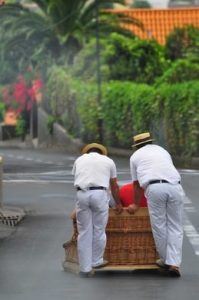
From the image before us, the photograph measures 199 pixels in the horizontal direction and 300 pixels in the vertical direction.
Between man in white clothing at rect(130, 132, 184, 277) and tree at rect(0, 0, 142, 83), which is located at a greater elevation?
man in white clothing at rect(130, 132, 184, 277)

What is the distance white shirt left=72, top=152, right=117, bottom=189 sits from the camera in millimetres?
14188

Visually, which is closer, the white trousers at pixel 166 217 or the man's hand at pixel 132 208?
the white trousers at pixel 166 217

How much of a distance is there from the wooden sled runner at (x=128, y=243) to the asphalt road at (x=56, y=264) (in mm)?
136

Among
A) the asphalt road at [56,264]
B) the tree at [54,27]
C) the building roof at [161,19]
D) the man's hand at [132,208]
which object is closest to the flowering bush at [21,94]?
the tree at [54,27]

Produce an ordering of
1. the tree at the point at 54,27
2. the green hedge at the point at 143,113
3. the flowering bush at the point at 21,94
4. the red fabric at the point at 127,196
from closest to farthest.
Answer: the red fabric at the point at 127,196 < the green hedge at the point at 143,113 < the tree at the point at 54,27 < the flowering bush at the point at 21,94

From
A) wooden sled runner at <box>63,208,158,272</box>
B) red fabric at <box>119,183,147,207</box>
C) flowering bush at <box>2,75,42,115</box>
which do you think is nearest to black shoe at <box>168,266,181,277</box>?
wooden sled runner at <box>63,208,158,272</box>

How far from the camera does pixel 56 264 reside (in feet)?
50.3

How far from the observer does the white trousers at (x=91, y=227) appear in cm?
1402

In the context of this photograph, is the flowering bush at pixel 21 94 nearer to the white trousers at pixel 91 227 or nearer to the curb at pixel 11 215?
the curb at pixel 11 215

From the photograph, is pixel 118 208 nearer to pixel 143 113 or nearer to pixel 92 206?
pixel 92 206

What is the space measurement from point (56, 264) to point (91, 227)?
1.43 metres

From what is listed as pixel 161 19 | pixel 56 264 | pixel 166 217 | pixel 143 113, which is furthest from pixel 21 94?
pixel 166 217

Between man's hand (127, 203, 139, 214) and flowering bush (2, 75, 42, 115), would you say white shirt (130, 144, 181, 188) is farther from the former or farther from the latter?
flowering bush (2, 75, 42, 115)

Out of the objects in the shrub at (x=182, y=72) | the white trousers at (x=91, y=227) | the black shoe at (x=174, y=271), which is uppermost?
the white trousers at (x=91, y=227)
